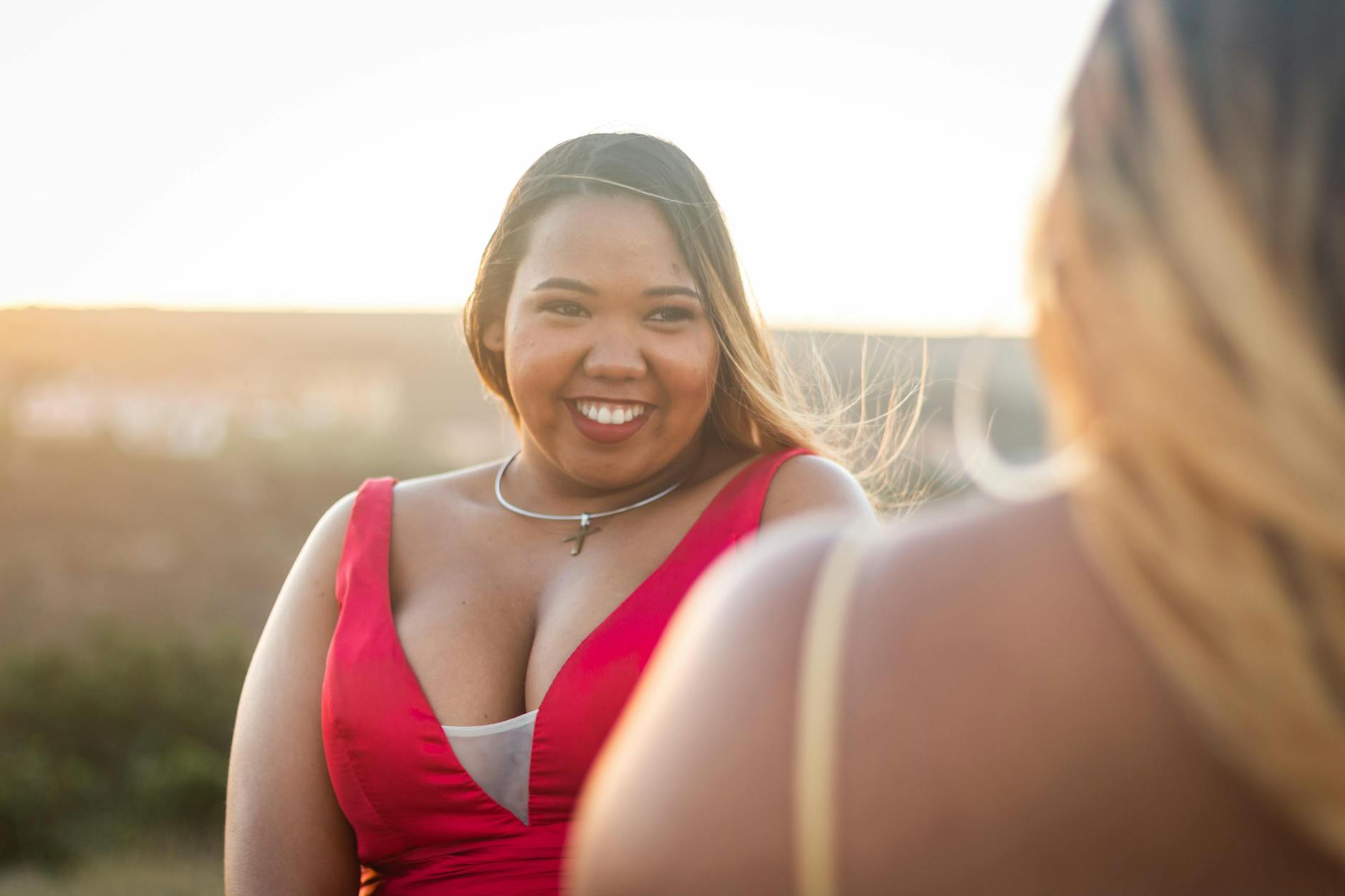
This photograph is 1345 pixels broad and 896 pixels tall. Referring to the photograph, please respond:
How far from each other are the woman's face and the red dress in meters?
0.30

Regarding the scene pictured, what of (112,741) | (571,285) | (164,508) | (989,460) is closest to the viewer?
(989,460)

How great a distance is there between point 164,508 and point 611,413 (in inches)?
644

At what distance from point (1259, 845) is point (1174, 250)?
39 cm

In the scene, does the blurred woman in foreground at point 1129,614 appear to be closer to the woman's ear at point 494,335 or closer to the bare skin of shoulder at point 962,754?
the bare skin of shoulder at point 962,754

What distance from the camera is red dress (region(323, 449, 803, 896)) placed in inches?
84.8

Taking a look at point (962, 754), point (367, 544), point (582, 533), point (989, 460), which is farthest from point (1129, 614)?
point (367, 544)

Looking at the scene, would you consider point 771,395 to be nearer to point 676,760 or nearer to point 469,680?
point 469,680

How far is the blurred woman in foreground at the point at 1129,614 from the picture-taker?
0.69m

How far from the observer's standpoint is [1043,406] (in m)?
0.95

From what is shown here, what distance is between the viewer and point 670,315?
8.20 feet

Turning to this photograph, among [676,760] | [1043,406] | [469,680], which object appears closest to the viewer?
[676,760]

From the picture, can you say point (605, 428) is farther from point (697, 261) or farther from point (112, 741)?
point (112, 741)

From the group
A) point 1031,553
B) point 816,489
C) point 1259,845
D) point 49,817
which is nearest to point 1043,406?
point 1031,553

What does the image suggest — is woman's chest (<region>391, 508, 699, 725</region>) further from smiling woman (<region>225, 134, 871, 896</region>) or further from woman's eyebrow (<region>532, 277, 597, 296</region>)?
woman's eyebrow (<region>532, 277, 597, 296</region>)
